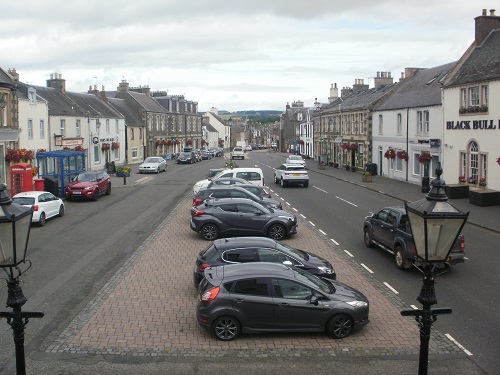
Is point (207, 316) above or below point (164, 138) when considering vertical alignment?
below

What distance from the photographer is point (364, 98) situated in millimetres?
56219

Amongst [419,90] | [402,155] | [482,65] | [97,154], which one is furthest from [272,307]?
[97,154]

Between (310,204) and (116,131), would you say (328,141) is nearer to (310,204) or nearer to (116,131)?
(116,131)

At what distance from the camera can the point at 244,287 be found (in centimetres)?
1088

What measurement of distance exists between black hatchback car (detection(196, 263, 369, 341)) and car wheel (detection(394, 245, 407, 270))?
5.37 metres

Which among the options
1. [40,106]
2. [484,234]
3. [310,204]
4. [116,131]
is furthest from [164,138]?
[484,234]

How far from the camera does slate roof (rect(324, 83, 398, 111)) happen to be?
166 ft

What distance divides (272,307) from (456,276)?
7118 mm

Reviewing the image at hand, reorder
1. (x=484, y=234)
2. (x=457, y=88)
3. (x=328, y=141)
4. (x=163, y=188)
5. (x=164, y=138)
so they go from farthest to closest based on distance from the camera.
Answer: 1. (x=164, y=138)
2. (x=328, y=141)
3. (x=163, y=188)
4. (x=457, y=88)
5. (x=484, y=234)

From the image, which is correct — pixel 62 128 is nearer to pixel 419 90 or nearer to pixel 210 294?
pixel 419 90

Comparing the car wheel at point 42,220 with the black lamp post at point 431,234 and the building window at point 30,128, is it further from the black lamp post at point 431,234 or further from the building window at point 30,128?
the black lamp post at point 431,234

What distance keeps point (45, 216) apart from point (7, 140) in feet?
37.2

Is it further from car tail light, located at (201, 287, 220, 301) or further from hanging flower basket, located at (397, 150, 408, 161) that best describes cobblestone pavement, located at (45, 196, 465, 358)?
hanging flower basket, located at (397, 150, 408, 161)

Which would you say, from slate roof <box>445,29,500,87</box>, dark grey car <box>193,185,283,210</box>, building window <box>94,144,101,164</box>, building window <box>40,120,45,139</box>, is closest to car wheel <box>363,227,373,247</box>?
dark grey car <box>193,185,283,210</box>
